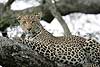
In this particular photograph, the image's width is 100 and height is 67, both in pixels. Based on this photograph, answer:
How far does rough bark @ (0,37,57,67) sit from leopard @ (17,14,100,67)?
0.54 meters

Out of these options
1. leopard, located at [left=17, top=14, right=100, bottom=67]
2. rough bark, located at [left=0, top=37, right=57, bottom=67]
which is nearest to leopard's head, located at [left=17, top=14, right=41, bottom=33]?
leopard, located at [left=17, top=14, right=100, bottom=67]

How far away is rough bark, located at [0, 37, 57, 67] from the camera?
564cm

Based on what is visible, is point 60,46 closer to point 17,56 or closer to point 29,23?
point 29,23

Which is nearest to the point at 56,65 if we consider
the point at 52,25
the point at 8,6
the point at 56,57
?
the point at 56,57

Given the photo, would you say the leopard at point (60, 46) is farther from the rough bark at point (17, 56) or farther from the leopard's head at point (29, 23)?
the rough bark at point (17, 56)

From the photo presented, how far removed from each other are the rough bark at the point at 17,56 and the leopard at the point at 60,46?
1.77 feet

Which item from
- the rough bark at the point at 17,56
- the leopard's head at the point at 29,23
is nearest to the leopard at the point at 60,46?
the leopard's head at the point at 29,23

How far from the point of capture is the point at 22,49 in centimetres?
577

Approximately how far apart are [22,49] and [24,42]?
24.0 inches

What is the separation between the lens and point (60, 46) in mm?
6566

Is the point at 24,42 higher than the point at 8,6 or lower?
higher

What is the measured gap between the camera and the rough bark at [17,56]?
564cm

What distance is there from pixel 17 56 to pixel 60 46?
1.06 m

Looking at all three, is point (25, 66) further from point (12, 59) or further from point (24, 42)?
point (24, 42)
